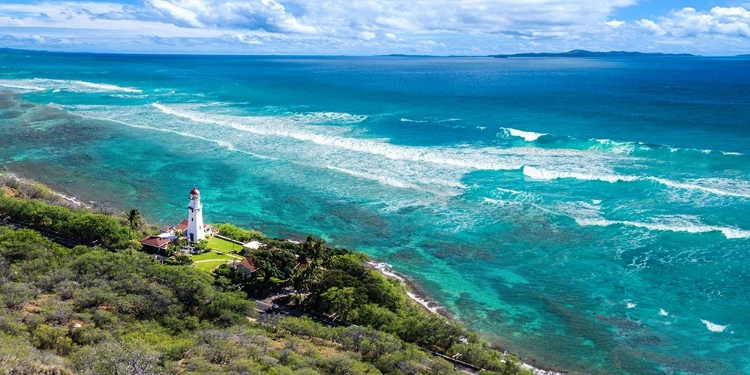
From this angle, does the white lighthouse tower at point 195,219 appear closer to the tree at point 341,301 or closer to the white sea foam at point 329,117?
the tree at point 341,301

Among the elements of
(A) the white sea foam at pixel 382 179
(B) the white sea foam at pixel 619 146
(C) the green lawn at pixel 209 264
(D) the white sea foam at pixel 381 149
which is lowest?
(C) the green lawn at pixel 209 264

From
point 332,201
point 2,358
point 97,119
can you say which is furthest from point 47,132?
point 2,358

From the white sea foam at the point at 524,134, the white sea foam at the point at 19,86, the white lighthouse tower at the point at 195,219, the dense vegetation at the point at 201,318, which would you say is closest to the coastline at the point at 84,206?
the dense vegetation at the point at 201,318

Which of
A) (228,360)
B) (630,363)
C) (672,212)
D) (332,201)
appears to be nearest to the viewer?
(228,360)

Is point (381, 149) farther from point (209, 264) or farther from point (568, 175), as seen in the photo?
point (209, 264)

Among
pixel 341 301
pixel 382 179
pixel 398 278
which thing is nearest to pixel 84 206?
pixel 382 179

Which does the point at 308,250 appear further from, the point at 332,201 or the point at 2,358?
the point at 2,358
